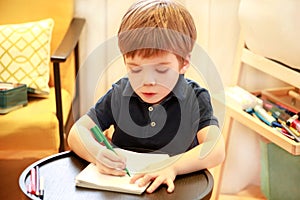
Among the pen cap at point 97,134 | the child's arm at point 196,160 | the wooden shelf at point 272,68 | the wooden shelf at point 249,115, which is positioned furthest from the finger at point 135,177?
the wooden shelf at point 272,68

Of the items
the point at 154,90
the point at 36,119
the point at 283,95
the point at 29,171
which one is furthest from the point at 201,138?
the point at 283,95

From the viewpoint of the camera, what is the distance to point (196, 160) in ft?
3.66

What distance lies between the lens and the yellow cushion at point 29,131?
162 centimetres

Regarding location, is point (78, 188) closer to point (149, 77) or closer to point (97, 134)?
point (97, 134)

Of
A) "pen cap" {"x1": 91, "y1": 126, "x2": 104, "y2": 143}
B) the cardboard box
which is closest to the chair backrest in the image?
the cardboard box

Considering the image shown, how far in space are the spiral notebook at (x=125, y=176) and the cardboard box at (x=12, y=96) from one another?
Result: 626mm

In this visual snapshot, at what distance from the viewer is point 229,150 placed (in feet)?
6.78

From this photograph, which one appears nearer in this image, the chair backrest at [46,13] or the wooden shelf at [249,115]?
the wooden shelf at [249,115]

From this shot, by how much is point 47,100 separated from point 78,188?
78 centimetres

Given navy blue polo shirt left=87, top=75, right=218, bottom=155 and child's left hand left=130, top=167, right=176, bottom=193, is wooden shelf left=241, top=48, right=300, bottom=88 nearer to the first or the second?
navy blue polo shirt left=87, top=75, right=218, bottom=155

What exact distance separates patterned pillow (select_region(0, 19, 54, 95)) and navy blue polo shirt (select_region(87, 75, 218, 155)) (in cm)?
65

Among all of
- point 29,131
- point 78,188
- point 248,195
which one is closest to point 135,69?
point 78,188

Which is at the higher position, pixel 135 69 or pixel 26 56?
pixel 135 69

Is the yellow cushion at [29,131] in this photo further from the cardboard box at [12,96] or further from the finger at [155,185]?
the finger at [155,185]
